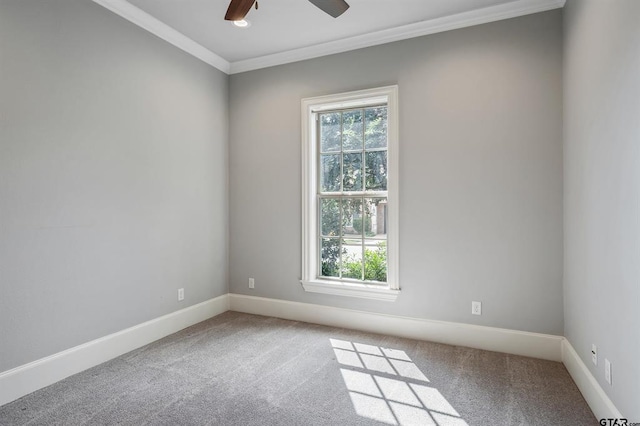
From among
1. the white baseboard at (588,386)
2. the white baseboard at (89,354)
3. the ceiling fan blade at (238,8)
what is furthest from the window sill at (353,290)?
the ceiling fan blade at (238,8)

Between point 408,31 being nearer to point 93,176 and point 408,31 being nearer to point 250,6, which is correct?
point 250,6

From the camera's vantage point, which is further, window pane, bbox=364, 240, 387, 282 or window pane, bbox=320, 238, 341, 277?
window pane, bbox=320, 238, 341, 277

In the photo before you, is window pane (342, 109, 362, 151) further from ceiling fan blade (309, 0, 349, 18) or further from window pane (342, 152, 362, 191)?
ceiling fan blade (309, 0, 349, 18)

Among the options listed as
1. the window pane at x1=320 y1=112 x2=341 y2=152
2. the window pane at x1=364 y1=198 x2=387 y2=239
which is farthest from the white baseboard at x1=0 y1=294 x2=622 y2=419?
the window pane at x1=320 y1=112 x2=341 y2=152

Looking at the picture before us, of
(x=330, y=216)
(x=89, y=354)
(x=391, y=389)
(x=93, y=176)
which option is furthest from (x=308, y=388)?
(x=93, y=176)

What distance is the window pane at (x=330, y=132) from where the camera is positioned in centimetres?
369

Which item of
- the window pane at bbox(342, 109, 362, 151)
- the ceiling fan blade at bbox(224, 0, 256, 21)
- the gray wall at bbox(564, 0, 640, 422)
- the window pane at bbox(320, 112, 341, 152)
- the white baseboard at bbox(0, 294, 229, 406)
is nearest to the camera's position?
the gray wall at bbox(564, 0, 640, 422)

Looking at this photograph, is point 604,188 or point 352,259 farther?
point 352,259

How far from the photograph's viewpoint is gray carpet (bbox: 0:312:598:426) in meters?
2.02

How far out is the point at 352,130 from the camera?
362 cm

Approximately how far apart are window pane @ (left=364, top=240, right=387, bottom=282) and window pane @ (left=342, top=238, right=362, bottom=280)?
0.07 meters

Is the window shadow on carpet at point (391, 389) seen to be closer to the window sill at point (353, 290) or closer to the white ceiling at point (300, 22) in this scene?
the window sill at point (353, 290)

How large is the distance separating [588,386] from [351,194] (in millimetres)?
2293

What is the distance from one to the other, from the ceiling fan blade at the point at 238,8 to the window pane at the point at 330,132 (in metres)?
1.66
